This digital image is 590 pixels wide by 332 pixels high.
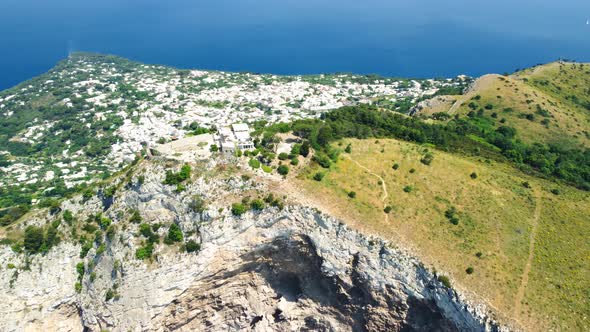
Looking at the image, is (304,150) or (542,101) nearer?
(304,150)

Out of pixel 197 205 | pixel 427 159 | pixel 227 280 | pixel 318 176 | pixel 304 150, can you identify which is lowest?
pixel 227 280

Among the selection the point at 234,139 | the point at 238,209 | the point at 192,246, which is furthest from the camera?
the point at 234,139

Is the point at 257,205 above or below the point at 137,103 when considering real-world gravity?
above

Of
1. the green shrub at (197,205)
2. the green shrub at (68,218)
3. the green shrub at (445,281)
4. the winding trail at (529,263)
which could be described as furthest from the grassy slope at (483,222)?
the green shrub at (68,218)

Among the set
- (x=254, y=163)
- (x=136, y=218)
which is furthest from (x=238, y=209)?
(x=136, y=218)

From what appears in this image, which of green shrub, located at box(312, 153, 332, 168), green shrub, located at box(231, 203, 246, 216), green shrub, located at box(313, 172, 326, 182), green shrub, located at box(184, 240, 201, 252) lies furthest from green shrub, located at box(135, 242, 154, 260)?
green shrub, located at box(312, 153, 332, 168)

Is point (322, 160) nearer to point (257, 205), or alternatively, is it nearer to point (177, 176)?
point (257, 205)

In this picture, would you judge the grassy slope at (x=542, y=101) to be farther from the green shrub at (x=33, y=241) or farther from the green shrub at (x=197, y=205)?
the green shrub at (x=33, y=241)
